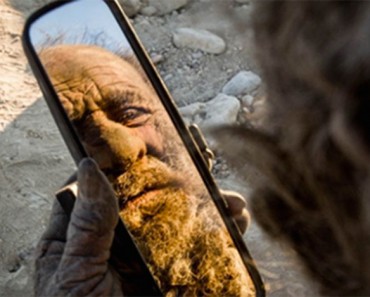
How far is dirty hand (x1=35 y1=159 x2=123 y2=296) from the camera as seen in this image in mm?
909

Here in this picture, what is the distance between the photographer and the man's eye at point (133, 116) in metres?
0.99

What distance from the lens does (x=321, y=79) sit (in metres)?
0.70

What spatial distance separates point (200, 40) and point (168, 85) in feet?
0.82

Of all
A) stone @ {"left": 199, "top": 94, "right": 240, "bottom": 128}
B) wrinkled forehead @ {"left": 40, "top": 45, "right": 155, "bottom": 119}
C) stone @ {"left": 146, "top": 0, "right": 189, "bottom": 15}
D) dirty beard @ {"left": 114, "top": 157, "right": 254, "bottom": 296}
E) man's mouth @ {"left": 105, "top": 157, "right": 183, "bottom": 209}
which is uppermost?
wrinkled forehead @ {"left": 40, "top": 45, "right": 155, "bottom": 119}

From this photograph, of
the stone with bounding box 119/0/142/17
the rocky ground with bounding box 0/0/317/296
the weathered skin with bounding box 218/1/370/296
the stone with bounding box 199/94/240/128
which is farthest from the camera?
the stone with bounding box 119/0/142/17

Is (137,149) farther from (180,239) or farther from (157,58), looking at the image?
(157,58)

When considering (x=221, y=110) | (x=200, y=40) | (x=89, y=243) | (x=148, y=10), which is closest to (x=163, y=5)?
(x=148, y=10)

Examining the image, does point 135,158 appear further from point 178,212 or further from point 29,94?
point 29,94

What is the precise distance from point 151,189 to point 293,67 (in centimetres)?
34

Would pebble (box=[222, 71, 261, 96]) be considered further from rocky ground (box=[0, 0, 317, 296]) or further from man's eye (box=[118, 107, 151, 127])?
man's eye (box=[118, 107, 151, 127])

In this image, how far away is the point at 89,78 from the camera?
988 millimetres

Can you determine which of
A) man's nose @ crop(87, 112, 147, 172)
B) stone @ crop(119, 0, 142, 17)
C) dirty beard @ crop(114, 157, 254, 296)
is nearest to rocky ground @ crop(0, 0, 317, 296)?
stone @ crop(119, 0, 142, 17)

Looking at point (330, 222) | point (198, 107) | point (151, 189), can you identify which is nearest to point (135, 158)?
point (151, 189)

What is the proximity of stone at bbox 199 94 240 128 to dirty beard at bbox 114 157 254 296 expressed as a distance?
4.85 feet
